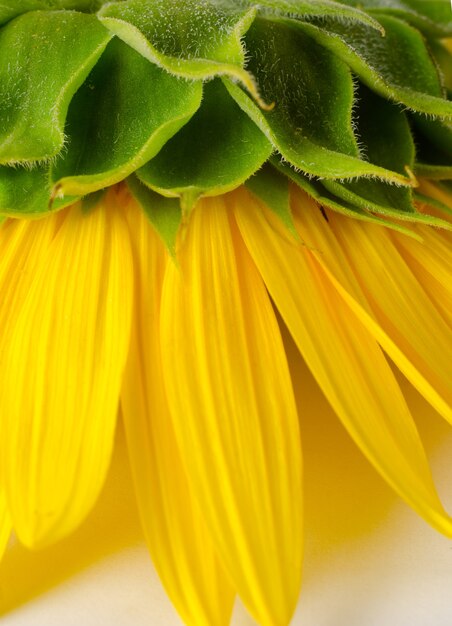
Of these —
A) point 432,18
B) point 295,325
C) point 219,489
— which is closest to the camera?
point 219,489

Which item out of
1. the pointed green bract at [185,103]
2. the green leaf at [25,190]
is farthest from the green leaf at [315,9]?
the green leaf at [25,190]

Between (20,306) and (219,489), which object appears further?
(20,306)

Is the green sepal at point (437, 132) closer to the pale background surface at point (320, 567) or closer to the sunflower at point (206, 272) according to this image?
the sunflower at point (206, 272)

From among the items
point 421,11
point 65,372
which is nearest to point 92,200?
point 65,372

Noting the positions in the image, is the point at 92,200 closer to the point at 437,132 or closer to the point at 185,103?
the point at 185,103

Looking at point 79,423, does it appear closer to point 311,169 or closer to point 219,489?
point 219,489

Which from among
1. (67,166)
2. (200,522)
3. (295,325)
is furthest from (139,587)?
A: (67,166)

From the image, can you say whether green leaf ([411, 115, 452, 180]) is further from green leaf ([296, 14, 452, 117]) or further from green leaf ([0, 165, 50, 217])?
green leaf ([0, 165, 50, 217])
